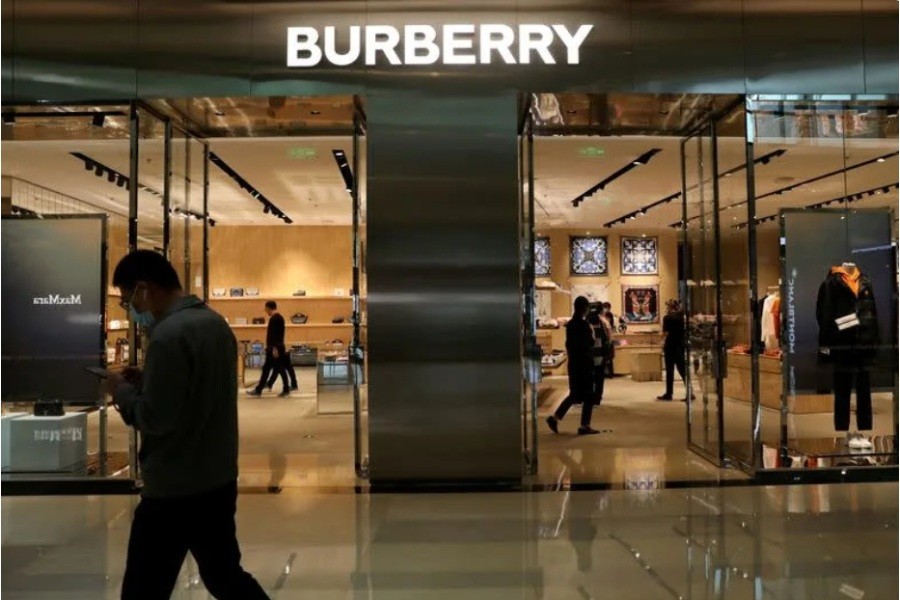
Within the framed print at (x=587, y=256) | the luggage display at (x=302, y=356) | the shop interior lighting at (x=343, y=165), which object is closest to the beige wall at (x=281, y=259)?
the luggage display at (x=302, y=356)

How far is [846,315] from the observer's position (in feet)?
20.8

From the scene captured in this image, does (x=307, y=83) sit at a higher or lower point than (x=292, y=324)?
higher

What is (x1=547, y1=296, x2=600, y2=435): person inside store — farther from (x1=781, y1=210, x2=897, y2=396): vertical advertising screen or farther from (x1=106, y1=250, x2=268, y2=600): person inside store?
(x1=106, y1=250, x2=268, y2=600): person inside store

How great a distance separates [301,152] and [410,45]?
3664mm

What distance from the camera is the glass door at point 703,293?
6.12 meters

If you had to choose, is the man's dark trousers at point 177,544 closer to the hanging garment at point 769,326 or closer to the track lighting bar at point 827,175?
the track lighting bar at point 827,175

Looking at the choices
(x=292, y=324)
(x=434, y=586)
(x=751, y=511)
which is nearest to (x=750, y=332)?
(x=751, y=511)

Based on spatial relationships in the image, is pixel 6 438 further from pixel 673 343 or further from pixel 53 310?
pixel 673 343

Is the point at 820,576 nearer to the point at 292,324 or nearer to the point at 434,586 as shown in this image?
the point at 434,586

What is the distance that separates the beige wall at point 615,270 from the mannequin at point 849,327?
11.0m

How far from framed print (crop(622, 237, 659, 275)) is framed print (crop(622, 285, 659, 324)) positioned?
15.7 inches

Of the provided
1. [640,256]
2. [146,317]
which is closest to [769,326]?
[146,317]

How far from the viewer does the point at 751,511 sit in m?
4.69

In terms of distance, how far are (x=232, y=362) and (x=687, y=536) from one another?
3039mm
